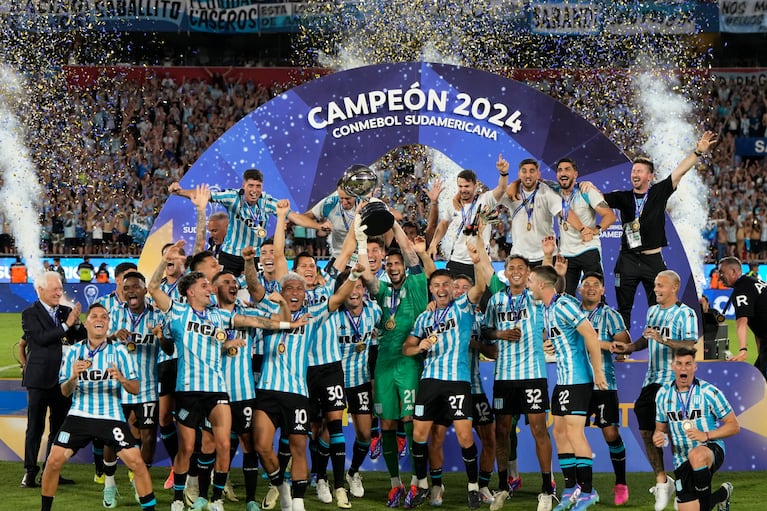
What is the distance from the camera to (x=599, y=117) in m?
29.7

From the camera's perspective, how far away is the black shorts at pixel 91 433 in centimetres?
812

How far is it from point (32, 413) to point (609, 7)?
73.0 ft

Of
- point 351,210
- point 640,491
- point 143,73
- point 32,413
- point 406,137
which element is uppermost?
point 143,73

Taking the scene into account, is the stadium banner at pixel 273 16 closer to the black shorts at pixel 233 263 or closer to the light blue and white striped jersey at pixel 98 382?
the black shorts at pixel 233 263

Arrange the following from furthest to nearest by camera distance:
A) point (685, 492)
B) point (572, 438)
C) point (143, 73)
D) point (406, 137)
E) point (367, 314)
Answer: point (143, 73)
point (406, 137)
point (367, 314)
point (572, 438)
point (685, 492)

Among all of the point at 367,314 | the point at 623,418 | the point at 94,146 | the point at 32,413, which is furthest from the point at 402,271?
the point at 94,146

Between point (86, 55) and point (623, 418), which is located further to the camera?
point (86, 55)

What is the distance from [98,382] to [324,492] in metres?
2.23

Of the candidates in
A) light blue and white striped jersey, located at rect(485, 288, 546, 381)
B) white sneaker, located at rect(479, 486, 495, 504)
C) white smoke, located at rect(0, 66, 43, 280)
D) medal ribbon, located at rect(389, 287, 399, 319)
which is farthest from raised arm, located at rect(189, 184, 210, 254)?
white smoke, located at rect(0, 66, 43, 280)

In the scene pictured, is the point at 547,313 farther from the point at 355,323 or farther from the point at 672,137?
the point at 672,137

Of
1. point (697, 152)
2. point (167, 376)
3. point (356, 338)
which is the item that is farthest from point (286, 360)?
point (697, 152)

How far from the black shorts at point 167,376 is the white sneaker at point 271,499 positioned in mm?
1280

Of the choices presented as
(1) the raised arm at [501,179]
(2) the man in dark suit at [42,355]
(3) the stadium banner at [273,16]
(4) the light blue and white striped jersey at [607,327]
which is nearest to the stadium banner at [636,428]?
(2) the man in dark suit at [42,355]

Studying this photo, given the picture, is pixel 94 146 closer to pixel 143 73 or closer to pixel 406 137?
pixel 143 73
